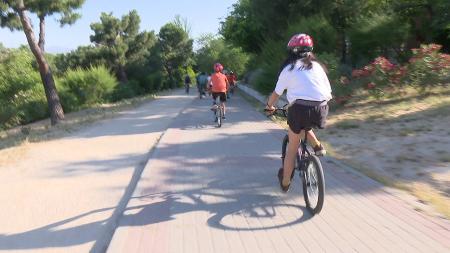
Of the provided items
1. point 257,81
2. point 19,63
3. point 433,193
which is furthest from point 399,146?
point 19,63

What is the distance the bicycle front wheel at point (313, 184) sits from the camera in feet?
17.5

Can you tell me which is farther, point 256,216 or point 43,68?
point 43,68

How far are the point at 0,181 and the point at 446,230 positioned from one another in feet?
22.1

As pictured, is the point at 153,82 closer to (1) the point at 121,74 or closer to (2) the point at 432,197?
(1) the point at 121,74

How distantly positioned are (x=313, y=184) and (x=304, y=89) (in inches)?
41.6

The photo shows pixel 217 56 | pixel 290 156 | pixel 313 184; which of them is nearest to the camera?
pixel 313 184

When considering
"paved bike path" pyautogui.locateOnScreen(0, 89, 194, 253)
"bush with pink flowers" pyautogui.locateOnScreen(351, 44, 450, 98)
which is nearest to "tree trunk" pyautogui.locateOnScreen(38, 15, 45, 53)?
"paved bike path" pyautogui.locateOnScreen(0, 89, 194, 253)

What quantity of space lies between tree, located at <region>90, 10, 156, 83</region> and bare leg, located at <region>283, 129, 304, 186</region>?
39049 millimetres

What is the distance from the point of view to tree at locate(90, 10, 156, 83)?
43.8 m

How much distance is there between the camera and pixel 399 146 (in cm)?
916

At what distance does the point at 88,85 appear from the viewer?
31.5m

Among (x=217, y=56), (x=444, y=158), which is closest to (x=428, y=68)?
(x=444, y=158)

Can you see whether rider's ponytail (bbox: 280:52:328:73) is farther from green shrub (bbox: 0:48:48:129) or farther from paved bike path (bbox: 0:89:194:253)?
green shrub (bbox: 0:48:48:129)

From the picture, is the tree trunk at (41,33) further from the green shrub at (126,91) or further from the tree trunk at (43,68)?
the green shrub at (126,91)
